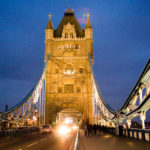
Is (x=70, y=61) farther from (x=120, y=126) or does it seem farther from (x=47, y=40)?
(x=120, y=126)

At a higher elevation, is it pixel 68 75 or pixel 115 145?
pixel 68 75

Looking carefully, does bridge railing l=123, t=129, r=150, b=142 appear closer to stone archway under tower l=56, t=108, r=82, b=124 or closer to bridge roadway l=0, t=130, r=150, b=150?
bridge roadway l=0, t=130, r=150, b=150

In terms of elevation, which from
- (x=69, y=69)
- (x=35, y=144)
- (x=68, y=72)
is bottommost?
(x=35, y=144)

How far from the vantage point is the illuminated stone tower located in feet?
174

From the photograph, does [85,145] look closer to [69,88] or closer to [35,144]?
[35,144]

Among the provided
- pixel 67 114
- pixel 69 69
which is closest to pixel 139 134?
pixel 69 69

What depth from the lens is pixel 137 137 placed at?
62.0ft

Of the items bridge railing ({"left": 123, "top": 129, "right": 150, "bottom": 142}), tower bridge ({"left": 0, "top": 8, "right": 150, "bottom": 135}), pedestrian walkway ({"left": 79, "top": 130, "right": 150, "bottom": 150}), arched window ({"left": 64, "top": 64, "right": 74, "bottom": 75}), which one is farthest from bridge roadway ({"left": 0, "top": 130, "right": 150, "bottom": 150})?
arched window ({"left": 64, "top": 64, "right": 74, "bottom": 75})

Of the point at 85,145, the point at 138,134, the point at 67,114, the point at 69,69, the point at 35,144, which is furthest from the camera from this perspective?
the point at 67,114

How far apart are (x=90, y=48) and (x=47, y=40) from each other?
33.8ft

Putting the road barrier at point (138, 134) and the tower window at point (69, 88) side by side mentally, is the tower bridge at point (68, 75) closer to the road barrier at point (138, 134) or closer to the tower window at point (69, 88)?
the tower window at point (69, 88)

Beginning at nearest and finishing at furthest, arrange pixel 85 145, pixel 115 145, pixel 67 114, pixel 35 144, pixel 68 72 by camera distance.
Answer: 1. pixel 115 145
2. pixel 85 145
3. pixel 35 144
4. pixel 68 72
5. pixel 67 114

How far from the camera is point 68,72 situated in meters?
56.3

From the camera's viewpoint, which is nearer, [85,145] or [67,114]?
[85,145]
